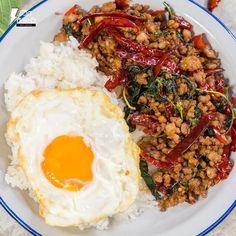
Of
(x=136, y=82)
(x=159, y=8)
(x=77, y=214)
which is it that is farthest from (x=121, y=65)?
(x=77, y=214)

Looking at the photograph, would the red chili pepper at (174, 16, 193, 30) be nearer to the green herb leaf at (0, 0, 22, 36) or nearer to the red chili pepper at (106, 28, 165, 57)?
the red chili pepper at (106, 28, 165, 57)

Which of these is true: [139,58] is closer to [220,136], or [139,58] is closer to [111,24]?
[111,24]

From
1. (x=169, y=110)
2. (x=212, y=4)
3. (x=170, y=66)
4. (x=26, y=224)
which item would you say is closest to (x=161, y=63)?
(x=170, y=66)

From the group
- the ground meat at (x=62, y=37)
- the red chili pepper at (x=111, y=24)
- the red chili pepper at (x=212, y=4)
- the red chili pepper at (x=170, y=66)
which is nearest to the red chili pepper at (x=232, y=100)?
the red chili pepper at (x=170, y=66)

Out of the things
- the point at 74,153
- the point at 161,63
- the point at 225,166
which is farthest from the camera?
the point at 225,166

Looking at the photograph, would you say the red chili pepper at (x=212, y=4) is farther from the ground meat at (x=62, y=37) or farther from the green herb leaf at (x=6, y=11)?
the green herb leaf at (x=6, y=11)

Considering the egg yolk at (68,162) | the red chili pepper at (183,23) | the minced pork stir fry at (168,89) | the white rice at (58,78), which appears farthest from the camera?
the white rice at (58,78)

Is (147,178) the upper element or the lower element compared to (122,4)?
lower
